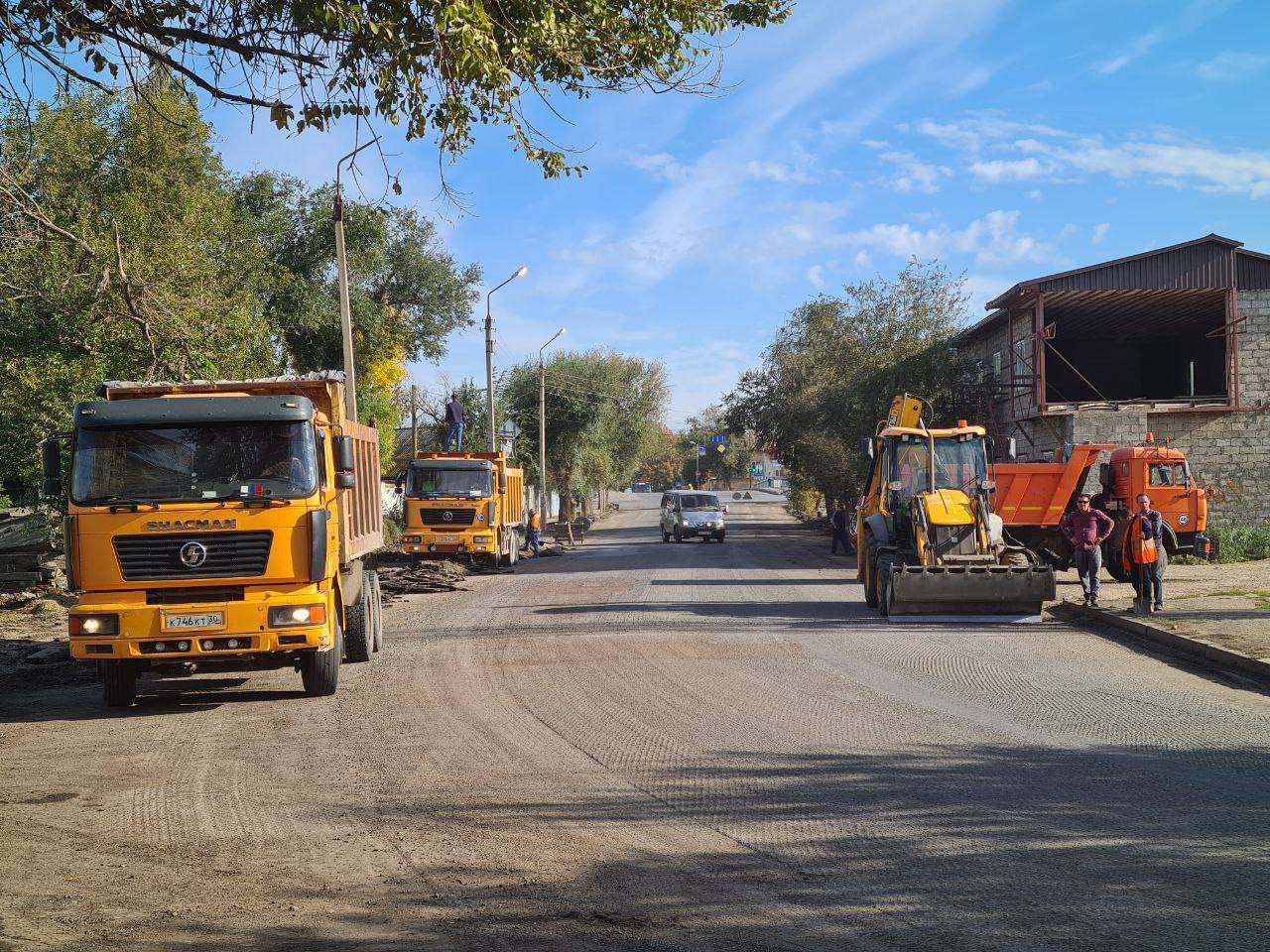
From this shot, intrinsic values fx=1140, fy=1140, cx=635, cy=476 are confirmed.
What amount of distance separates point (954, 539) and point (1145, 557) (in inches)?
108

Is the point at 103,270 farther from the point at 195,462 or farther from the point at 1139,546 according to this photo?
the point at 1139,546

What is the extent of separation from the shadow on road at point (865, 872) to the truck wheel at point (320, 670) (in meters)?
4.27

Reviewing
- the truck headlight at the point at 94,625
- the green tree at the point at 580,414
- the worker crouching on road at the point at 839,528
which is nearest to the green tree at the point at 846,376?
the worker crouching on road at the point at 839,528

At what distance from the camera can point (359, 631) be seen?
12953 mm

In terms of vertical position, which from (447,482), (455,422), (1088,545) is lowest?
(1088,545)

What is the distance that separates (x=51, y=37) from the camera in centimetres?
912

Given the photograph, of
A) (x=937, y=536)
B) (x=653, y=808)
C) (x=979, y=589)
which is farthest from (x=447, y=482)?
(x=653, y=808)

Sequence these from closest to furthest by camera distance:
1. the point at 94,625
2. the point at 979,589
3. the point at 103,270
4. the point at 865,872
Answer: the point at 865,872, the point at 94,625, the point at 979,589, the point at 103,270

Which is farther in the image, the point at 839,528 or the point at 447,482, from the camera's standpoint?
the point at 839,528

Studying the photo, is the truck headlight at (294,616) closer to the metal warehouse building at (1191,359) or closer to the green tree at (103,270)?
the green tree at (103,270)

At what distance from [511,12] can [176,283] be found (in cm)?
1337

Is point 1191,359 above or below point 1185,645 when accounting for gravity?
above

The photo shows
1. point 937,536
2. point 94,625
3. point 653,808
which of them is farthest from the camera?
point 937,536

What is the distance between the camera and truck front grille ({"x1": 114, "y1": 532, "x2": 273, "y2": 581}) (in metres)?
9.67
